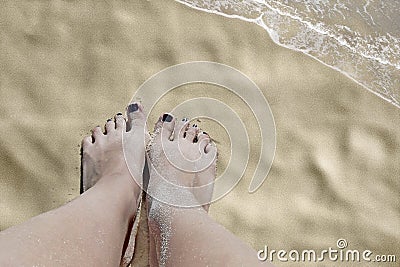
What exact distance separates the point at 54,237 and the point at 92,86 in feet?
2.74

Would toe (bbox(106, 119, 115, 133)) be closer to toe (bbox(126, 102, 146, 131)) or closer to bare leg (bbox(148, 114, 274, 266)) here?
toe (bbox(126, 102, 146, 131))

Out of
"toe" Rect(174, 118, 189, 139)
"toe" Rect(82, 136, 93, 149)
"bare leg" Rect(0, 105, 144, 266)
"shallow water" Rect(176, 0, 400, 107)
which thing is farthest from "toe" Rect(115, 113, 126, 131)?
"shallow water" Rect(176, 0, 400, 107)

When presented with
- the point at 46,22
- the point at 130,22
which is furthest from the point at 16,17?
the point at 130,22

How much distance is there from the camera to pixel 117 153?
2428 millimetres

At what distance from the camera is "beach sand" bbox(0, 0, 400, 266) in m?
2.28

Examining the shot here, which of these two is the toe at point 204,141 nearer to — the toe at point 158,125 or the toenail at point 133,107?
the toe at point 158,125

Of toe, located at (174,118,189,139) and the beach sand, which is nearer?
the beach sand

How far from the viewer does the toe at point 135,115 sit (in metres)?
Answer: 2.43

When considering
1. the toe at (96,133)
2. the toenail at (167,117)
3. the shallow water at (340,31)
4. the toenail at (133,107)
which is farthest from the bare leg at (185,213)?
the shallow water at (340,31)

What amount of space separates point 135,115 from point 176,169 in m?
0.30

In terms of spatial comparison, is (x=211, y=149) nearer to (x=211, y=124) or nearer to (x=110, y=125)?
(x=211, y=124)

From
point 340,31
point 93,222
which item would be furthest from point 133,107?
point 340,31

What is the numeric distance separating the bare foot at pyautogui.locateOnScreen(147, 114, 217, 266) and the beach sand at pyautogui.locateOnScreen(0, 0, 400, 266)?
7 centimetres

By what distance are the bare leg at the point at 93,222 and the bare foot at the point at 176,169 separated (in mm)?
75
